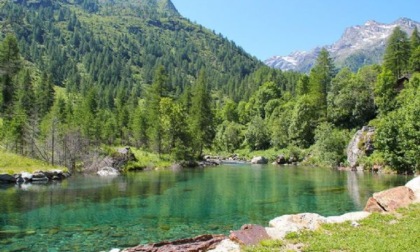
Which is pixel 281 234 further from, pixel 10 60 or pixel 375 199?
pixel 10 60

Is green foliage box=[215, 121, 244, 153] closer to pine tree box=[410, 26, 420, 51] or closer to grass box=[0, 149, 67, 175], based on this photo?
pine tree box=[410, 26, 420, 51]

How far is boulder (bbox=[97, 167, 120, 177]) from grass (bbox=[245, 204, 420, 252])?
56.0 meters

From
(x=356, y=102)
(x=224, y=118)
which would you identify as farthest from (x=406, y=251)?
(x=224, y=118)

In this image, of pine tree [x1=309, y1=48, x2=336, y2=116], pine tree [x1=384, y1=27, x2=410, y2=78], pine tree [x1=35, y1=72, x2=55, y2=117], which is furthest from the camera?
pine tree [x1=309, y1=48, x2=336, y2=116]

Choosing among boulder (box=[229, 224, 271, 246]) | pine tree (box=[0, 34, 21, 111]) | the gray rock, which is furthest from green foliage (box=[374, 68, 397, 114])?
pine tree (box=[0, 34, 21, 111])

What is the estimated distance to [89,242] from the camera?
75.3ft

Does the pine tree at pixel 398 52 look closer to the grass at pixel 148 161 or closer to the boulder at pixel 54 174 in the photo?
the grass at pixel 148 161

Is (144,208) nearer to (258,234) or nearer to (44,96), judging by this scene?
(258,234)

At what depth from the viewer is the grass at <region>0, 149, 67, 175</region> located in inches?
2144

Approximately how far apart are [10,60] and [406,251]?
342ft

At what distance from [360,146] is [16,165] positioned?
64.6 meters

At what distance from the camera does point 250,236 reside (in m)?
16.8

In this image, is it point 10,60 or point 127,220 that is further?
point 10,60

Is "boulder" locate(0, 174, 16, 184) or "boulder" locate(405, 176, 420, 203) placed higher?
"boulder" locate(405, 176, 420, 203)
